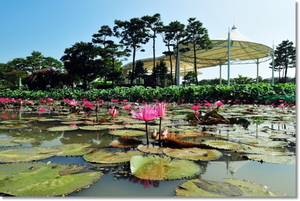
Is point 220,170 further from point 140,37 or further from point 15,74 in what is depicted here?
point 15,74

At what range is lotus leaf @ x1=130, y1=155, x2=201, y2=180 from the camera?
0.68 m

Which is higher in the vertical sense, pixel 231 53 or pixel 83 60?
pixel 231 53

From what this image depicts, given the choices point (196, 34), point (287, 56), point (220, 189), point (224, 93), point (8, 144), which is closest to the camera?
point (220, 189)

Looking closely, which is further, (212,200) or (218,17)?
(218,17)

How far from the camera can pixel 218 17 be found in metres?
1.61

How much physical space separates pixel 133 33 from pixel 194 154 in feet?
51.5

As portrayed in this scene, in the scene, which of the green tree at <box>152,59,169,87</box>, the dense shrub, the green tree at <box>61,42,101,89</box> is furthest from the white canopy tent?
the dense shrub

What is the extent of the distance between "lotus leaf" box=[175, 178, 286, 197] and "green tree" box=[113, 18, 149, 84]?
50.6 feet

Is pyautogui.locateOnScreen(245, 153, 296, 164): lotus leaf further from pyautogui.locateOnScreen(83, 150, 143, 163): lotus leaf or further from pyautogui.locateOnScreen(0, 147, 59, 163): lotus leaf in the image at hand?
pyautogui.locateOnScreen(0, 147, 59, 163): lotus leaf

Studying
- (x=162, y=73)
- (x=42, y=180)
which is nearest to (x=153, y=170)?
(x=42, y=180)

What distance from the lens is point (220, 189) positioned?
1.94ft

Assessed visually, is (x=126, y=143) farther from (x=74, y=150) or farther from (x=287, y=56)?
(x=287, y=56)

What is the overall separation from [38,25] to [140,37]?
14.5m

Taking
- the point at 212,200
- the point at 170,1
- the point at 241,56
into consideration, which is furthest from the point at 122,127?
the point at 241,56
